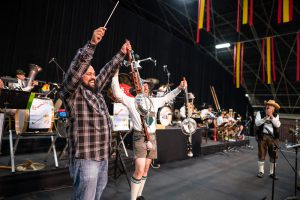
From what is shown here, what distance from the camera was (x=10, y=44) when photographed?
546 centimetres

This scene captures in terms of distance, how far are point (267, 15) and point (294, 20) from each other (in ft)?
4.43

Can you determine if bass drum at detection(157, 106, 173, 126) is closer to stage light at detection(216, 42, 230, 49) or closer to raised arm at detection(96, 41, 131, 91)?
raised arm at detection(96, 41, 131, 91)

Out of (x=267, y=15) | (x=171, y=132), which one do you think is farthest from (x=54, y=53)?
(x=267, y=15)

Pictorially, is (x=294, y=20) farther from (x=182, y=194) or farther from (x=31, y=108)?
(x=31, y=108)

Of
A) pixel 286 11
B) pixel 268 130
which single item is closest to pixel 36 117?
pixel 268 130

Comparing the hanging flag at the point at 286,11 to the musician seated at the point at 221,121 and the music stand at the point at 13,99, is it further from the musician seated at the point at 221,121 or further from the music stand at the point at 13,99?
the music stand at the point at 13,99

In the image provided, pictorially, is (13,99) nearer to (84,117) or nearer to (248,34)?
(84,117)

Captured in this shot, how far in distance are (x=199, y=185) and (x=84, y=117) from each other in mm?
3116

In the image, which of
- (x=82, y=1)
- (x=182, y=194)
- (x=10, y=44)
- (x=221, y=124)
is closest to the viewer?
(x=182, y=194)

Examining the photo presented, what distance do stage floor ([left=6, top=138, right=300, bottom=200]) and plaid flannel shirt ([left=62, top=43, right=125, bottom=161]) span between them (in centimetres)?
181

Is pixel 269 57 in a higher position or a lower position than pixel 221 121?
higher

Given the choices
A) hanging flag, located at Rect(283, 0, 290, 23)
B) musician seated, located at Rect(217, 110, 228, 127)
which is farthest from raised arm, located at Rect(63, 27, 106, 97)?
musician seated, located at Rect(217, 110, 228, 127)

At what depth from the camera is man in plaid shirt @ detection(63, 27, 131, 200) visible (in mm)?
1511

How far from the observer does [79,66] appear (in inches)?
59.4
